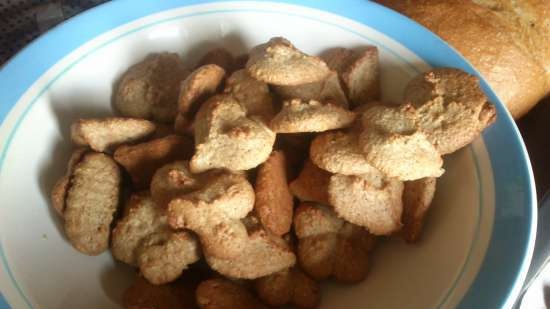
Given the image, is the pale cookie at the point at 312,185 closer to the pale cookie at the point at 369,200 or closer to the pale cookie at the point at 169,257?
the pale cookie at the point at 369,200

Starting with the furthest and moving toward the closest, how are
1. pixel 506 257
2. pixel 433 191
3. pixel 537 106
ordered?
pixel 537 106
pixel 433 191
pixel 506 257

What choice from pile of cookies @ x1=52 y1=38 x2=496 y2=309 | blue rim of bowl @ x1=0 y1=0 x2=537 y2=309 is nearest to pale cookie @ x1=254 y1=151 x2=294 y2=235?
pile of cookies @ x1=52 y1=38 x2=496 y2=309

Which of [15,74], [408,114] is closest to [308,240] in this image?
[408,114]

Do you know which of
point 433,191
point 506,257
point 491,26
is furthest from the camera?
point 491,26

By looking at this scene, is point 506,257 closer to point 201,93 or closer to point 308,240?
point 308,240

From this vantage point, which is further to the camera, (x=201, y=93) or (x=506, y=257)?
(x=201, y=93)

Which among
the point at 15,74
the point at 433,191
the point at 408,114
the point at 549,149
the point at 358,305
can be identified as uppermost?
the point at 15,74

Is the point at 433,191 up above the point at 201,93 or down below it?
below
